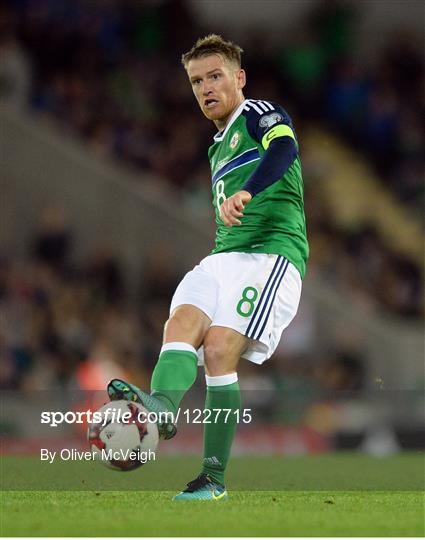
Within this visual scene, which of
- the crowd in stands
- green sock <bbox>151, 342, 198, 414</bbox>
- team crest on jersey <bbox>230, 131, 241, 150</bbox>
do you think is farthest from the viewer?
the crowd in stands

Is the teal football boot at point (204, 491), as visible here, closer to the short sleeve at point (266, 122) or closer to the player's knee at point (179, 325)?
the player's knee at point (179, 325)

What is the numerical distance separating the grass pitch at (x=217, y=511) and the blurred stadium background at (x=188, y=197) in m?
4.49

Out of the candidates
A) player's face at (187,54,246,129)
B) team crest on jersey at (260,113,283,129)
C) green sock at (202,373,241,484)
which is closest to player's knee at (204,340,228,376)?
green sock at (202,373,241,484)

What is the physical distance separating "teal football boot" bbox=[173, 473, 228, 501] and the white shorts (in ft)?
1.96

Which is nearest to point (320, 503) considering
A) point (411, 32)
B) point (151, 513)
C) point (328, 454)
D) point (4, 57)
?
point (151, 513)

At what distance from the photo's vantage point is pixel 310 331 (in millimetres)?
16172

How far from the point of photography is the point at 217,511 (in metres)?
5.48

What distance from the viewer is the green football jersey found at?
6.48m

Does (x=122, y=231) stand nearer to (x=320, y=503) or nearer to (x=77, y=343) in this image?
(x=77, y=343)

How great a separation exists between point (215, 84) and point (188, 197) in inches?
402

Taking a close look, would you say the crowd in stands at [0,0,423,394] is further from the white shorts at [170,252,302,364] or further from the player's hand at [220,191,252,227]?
the player's hand at [220,191,252,227]

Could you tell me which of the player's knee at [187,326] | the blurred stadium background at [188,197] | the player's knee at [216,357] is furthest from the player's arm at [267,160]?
the blurred stadium background at [188,197]

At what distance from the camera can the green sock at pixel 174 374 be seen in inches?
239

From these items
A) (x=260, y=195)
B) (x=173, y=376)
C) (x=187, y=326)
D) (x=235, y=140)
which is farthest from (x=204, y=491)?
(x=235, y=140)
